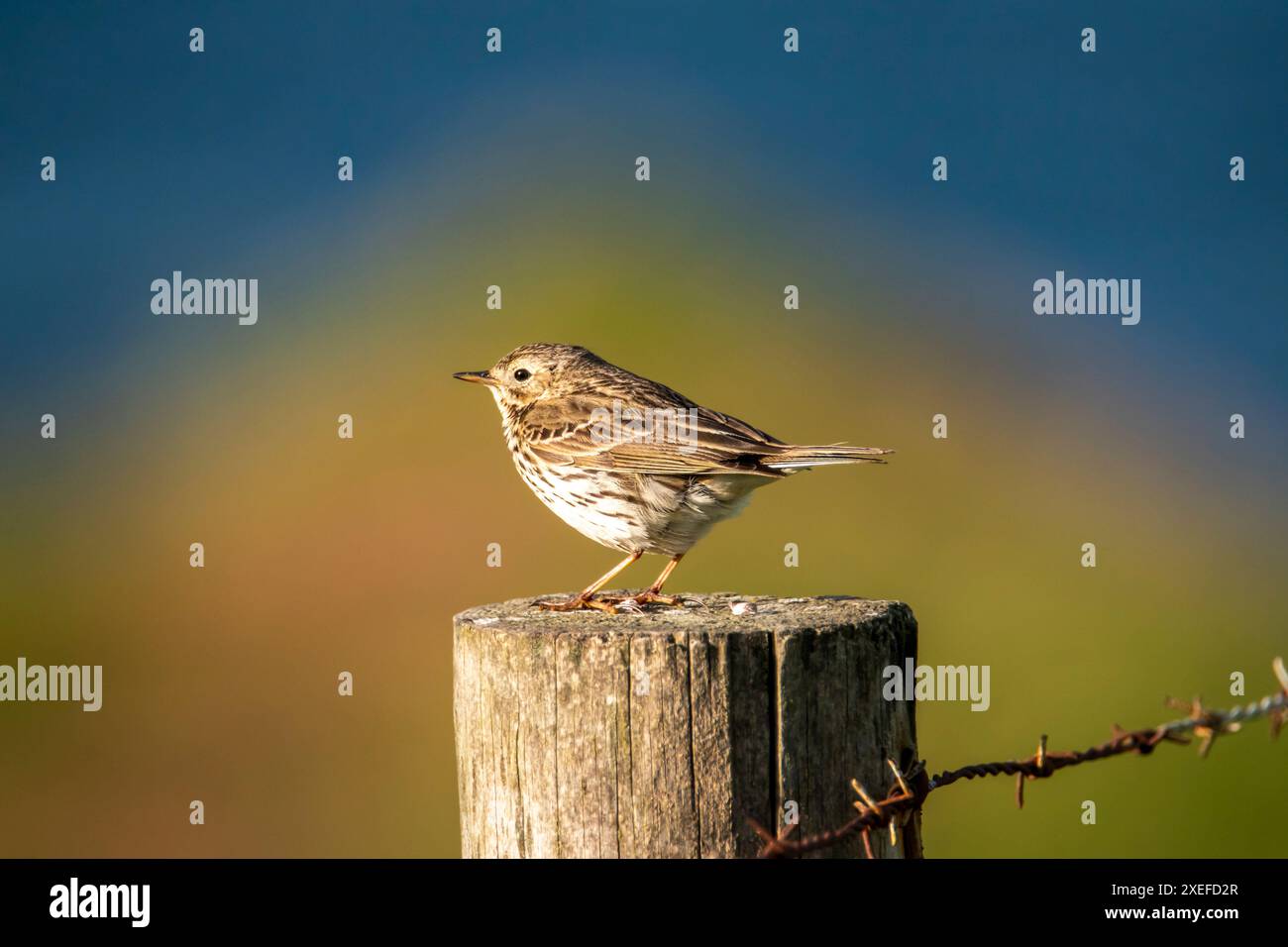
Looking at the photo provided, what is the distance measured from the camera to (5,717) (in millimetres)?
15141

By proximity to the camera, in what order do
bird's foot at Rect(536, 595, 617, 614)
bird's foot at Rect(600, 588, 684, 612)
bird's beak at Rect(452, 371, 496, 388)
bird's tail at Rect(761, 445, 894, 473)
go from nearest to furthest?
bird's foot at Rect(536, 595, 617, 614)
bird's foot at Rect(600, 588, 684, 612)
bird's tail at Rect(761, 445, 894, 473)
bird's beak at Rect(452, 371, 496, 388)

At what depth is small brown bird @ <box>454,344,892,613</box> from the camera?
696cm

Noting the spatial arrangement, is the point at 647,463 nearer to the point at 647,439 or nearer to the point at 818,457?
the point at 647,439

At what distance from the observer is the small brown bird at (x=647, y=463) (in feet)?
22.8

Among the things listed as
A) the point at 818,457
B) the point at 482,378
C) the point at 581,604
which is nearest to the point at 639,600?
the point at 581,604

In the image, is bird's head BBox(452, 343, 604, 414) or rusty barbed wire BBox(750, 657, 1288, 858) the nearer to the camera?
rusty barbed wire BBox(750, 657, 1288, 858)

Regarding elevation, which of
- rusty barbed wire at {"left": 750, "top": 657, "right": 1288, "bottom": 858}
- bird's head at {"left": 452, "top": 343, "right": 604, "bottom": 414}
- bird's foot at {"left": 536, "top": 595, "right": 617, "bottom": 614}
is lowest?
rusty barbed wire at {"left": 750, "top": 657, "right": 1288, "bottom": 858}

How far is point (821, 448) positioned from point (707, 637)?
243cm

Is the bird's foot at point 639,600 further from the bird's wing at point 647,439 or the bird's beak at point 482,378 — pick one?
the bird's beak at point 482,378

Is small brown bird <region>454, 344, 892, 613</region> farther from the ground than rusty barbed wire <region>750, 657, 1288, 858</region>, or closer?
farther from the ground

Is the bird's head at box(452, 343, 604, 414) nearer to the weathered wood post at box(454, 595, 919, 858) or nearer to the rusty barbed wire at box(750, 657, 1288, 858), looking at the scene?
the weathered wood post at box(454, 595, 919, 858)

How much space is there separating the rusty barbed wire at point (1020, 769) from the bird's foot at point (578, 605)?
1373 mm

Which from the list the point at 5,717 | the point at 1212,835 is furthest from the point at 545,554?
the point at 1212,835

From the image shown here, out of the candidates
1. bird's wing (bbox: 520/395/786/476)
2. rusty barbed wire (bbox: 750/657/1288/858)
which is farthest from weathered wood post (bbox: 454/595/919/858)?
bird's wing (bbox: 520/395/786/476)
